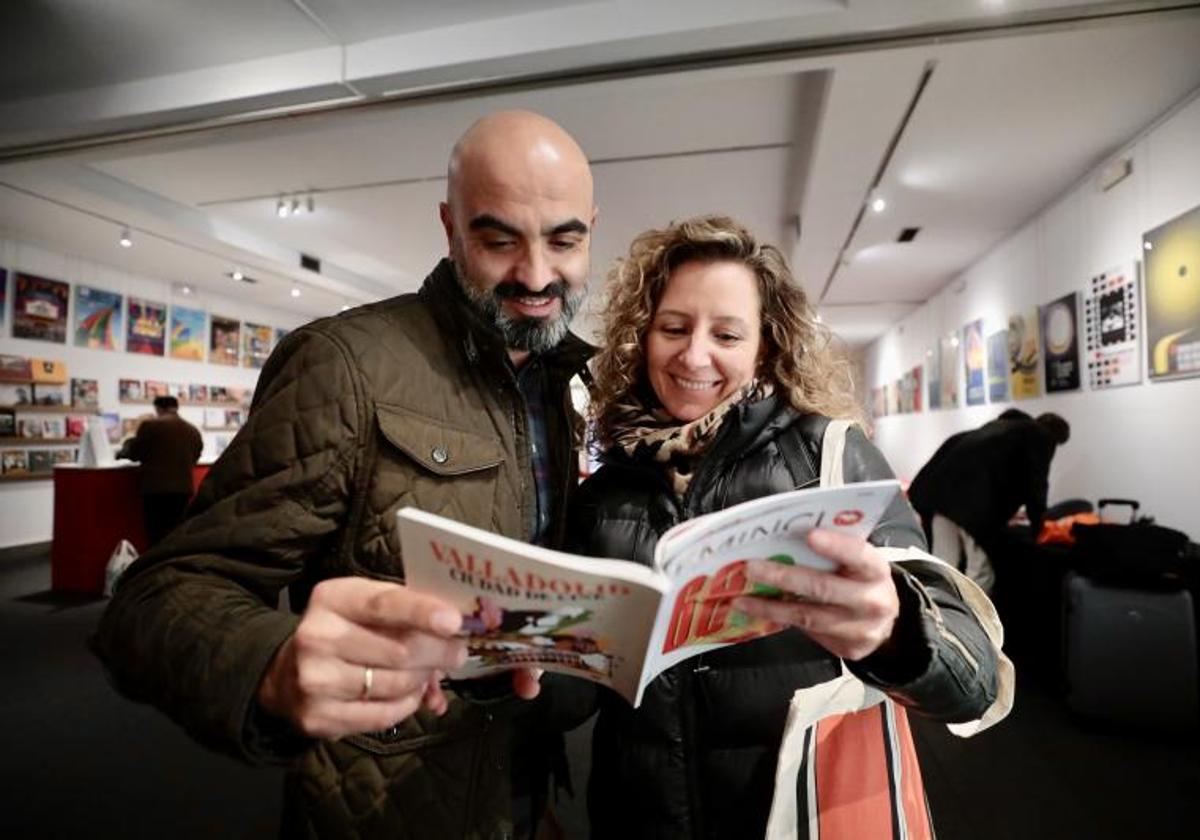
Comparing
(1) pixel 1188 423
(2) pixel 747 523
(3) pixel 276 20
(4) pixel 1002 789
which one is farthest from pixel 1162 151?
(3) pixel 276 20

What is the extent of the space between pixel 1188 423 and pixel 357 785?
4224 millimetres

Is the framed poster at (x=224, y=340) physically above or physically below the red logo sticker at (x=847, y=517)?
above

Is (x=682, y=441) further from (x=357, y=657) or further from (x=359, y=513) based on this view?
(x=357, y=657)

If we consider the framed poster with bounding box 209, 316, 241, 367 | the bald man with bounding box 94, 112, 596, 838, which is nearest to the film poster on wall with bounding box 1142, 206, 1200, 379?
the bald man with bounding box 94, 112, 596, 838

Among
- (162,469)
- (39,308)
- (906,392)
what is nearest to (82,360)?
(39,308)

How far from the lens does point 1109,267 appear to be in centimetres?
386

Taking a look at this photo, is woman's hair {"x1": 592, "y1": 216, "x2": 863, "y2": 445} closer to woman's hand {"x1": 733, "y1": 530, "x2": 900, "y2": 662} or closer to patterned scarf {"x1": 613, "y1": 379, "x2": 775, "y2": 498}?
patterned scarf {"x1": 613, "y1": 379, "x2": 775, "y2": 498}

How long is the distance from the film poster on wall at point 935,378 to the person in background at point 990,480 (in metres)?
3.60

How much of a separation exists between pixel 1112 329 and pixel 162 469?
7.10 m

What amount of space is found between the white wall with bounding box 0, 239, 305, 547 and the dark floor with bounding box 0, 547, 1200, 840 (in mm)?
4646

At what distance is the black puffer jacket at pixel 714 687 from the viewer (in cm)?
94

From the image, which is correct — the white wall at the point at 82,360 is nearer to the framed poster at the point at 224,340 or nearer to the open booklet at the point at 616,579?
the framed poster at the point at 224,340

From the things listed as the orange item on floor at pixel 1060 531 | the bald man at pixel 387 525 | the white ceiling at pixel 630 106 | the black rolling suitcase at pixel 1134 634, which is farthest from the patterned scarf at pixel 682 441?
the orange item on floor at pixel 1060 531

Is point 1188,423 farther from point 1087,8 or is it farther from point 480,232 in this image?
point 480,232
